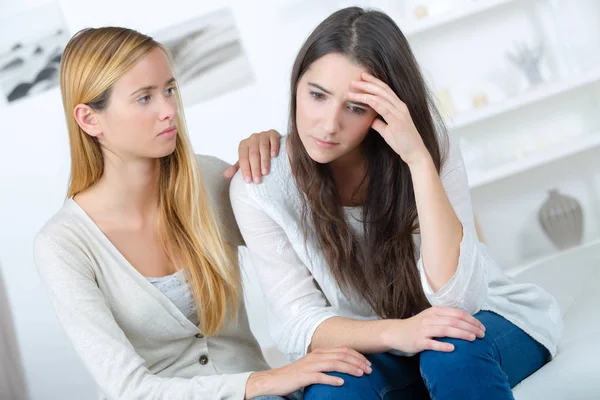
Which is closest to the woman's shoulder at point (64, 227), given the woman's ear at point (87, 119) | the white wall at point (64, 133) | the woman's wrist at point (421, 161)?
the woman's ear at point (87, 119)

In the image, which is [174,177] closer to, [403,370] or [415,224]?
[415,224]

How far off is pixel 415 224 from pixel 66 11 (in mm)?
2361

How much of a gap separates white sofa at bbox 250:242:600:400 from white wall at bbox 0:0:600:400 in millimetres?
1482

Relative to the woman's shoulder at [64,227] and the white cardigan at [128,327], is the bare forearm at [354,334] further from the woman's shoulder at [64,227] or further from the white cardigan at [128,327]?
the woman's shoulder at [64,227]

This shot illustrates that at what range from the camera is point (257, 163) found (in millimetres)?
1995

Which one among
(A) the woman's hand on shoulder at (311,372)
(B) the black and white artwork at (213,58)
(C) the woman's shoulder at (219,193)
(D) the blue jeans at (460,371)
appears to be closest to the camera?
(D) the blue jeans at (460,371)

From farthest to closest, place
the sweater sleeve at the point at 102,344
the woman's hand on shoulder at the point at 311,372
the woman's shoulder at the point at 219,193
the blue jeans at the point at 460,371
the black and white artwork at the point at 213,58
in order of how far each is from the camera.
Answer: the black and white artwork at the point at 213,58, the woman's shoulder at the point at 219,193, the sweater sleeve at the point at 102,344, the woman's hand on shoulder at the point at 311,372, the blue jeans at the point at 460,371

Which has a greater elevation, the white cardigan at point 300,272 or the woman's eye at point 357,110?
the woman's eye at point 357,110

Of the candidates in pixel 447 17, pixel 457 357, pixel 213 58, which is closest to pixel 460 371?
pixel 457 357

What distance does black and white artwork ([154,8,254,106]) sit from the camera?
3.81 m

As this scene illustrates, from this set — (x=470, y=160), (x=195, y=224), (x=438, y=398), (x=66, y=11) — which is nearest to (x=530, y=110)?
(x=470, y=160)

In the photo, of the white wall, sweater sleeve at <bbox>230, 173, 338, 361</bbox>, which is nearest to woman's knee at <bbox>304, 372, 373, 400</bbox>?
sweater sleeve at <bbox>230, 173, 338, 361</bbox>

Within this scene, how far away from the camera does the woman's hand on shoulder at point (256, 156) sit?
6.48 ft

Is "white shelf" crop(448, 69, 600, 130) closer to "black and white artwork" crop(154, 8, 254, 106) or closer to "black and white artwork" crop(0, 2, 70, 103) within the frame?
"black and white artwork" crop(154, 8, 254, 106)
